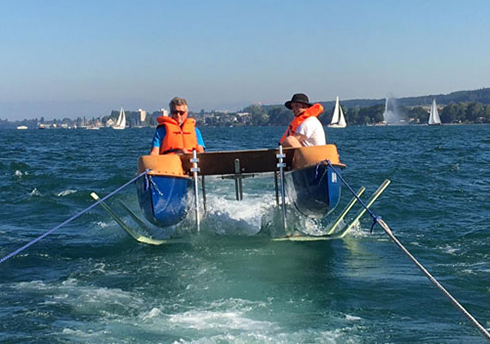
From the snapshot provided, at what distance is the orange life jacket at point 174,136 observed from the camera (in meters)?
8.20

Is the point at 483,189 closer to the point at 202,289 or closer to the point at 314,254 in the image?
the point at 314,254

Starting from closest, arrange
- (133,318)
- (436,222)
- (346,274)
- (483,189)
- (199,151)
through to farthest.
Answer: (133,318) → (346,274) → (199,151) → (436,222) → (483,189)

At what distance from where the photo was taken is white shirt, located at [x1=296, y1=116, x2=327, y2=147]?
807 cm

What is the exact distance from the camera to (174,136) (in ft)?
26.9

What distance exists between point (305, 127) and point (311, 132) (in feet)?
0.33

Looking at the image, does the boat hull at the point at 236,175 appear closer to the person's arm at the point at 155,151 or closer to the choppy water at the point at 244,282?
the person's arm at the point at 155,151

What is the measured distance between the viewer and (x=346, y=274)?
22.2 ft

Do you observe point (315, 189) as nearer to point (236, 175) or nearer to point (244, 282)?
point (236, 175)

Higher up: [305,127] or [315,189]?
[305,127]

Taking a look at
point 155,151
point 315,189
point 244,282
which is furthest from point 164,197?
point 315,189

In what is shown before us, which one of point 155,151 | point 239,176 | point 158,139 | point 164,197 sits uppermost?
point 158,139

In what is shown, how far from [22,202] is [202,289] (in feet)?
25.6

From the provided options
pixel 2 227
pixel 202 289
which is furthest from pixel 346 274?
pixel 2 227

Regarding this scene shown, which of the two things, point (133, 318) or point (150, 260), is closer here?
point (133, 318)
